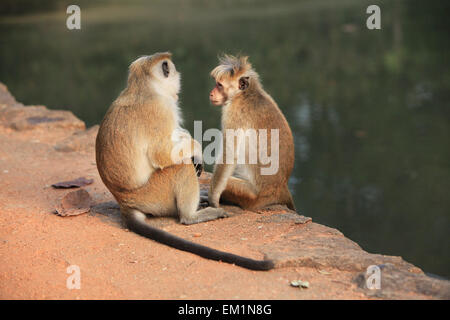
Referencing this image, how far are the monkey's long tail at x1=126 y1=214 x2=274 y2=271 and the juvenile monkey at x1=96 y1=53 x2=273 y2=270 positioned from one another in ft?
0.04

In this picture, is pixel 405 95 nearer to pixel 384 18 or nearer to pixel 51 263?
pixel 384 18

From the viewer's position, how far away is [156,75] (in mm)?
4918

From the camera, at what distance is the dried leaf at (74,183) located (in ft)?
19.5

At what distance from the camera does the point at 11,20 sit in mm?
26141

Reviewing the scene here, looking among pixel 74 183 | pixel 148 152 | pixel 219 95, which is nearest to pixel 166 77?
pixel 219 95

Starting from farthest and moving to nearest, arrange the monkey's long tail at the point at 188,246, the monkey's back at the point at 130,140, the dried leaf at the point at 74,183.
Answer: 1. the dried leaf at the point at 74,183
2. the monkey's back at the point at 130,140
3. the monkey's long tail at the point at 188,246

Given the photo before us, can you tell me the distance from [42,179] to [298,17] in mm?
19437

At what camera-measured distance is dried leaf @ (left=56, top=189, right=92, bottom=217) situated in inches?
204

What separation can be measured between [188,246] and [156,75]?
1.58 m

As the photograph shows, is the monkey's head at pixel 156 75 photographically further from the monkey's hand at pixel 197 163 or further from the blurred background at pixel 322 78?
the blurred background at pixel 322 78

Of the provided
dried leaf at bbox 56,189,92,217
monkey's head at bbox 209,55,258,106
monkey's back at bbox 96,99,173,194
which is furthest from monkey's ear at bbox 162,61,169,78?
dried leaf at bbox 56,189,92,217

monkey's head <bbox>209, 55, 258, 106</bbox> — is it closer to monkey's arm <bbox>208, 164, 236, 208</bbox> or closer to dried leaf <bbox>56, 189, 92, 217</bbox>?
monkey's arm <bbox>208, 164, 236, 208</bbox>

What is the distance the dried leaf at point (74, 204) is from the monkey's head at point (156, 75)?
121 cm

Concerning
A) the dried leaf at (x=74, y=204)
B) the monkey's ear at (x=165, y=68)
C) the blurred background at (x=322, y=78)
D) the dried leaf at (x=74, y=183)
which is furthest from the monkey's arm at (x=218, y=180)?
the blurred background at (x=322, y=78)
